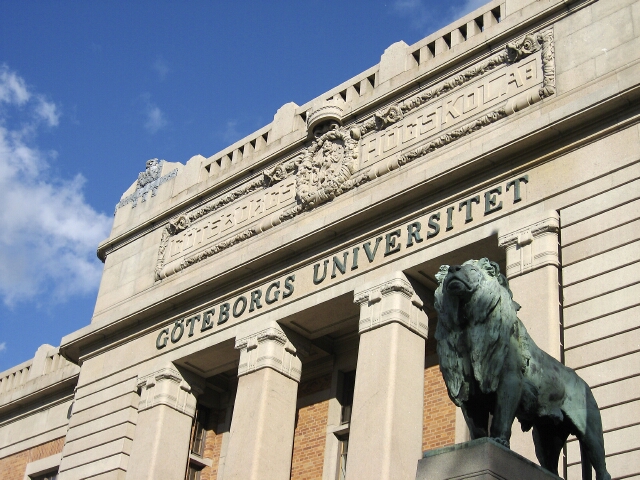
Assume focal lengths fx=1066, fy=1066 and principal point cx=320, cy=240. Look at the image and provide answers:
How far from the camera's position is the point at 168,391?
827 inches

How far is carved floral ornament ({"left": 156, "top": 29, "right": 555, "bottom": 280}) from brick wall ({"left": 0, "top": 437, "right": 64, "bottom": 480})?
5.61m

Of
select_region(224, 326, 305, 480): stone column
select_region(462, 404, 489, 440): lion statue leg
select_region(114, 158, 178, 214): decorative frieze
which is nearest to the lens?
select_region(462, 404, 489, 440): lion statue leg

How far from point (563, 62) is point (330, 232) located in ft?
16.5

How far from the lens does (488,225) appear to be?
1697 cm

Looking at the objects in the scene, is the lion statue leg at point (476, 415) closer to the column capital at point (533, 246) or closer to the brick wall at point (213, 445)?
the column capital at point (533, 246)

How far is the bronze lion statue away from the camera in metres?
9.65

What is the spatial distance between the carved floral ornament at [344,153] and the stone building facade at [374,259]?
0.04m

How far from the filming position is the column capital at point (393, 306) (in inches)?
691

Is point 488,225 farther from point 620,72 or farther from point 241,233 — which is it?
point 241,233

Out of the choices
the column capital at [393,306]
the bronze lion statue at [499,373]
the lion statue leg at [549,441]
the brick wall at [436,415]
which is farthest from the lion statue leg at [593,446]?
the brick wall at [436,415]

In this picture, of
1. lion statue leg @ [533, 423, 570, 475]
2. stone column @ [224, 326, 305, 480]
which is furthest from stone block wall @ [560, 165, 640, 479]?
stone column @ [224, 326, 305, 480]

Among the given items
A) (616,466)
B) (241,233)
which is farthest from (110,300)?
(616,466)

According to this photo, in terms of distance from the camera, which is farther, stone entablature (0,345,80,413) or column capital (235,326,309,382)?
stone entablature (0,345,80,413)

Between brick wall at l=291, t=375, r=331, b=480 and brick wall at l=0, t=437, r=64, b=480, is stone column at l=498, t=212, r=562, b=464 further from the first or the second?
brick wall at l=0, t=437, r=64, b=480
